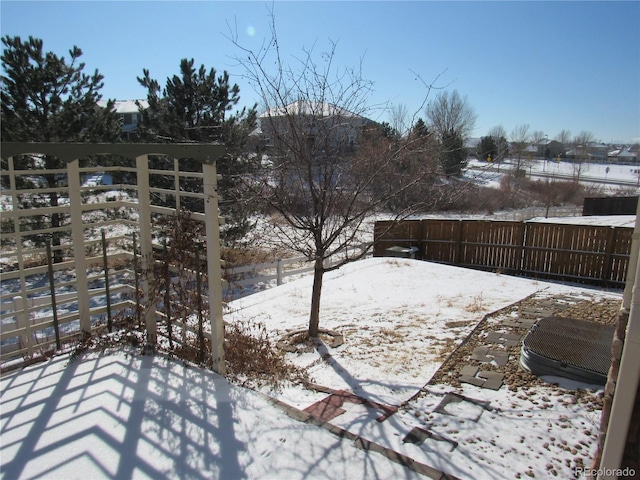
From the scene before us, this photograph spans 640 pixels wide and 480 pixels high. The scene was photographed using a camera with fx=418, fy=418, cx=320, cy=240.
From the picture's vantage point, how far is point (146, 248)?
419cm

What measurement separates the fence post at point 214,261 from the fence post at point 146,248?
87 centimetres

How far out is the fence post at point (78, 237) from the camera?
13.0 feet

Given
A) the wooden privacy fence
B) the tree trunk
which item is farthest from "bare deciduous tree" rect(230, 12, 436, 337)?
the wooden privacy fence

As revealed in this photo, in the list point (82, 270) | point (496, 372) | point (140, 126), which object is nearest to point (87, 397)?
point (82, 270)

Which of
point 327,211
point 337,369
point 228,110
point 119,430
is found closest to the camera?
point 119,430

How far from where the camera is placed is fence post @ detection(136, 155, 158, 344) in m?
4.07

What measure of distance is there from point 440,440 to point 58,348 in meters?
3.62

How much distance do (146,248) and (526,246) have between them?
9.88 meters

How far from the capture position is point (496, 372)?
426cm

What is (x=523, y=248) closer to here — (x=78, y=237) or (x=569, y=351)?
(x=569, y=351)

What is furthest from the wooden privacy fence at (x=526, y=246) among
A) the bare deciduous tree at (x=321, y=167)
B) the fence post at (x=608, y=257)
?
the bare deciduous tree at (x=321, y=167)

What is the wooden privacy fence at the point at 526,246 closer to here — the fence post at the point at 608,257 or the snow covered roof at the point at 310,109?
the fence post at the point at 608,257

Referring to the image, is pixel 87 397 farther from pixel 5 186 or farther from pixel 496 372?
pixel 5 186

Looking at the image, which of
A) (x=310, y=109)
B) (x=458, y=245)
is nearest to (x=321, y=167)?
(x=310, y=109)
